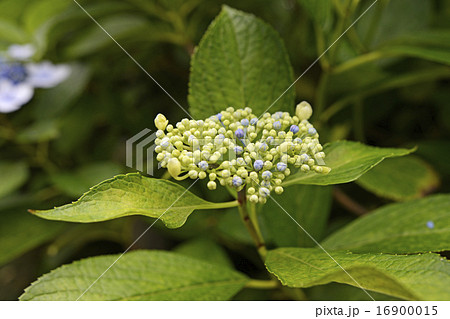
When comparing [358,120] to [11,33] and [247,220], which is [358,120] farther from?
[11,33]

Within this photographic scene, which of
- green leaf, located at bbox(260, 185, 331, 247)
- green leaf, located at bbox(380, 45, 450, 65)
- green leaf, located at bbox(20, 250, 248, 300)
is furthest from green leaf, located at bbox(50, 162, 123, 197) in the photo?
green leaf, located at bbox(380, 45, 450, 65)

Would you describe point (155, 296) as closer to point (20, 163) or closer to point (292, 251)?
point (292, 251)

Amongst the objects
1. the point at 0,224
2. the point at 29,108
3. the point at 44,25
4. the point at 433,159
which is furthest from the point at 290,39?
the point at 0,224

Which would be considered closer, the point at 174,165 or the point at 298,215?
the point at 174,165

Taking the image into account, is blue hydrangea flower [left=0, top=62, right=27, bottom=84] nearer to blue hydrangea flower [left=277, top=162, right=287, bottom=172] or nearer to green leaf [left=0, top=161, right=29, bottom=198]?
green leaf [left=0, top=161, right=29, bottom=198]

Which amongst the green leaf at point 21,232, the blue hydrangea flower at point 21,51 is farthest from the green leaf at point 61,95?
the green leaf at point 21,232

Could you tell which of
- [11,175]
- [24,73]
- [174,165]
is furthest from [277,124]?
[24,73]
